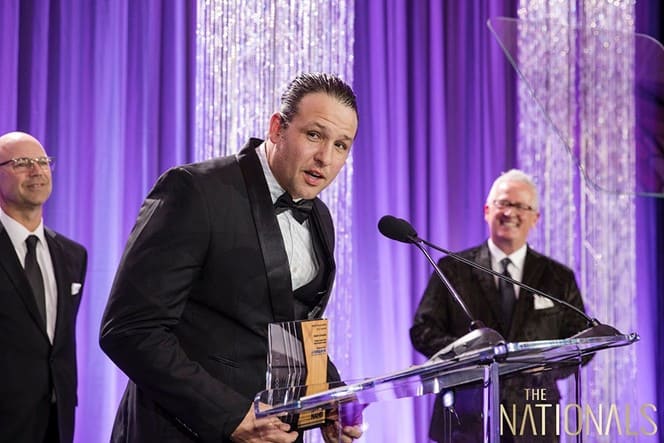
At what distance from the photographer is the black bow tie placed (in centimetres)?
188

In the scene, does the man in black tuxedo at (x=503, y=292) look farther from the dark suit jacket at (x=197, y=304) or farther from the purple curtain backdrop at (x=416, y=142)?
the dark suit jacket at (x=197, y=304)

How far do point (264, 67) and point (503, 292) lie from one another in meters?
1.55

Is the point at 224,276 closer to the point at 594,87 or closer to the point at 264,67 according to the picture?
the point at 264,67

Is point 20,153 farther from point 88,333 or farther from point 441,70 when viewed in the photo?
point 441,70

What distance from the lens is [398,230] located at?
182cm

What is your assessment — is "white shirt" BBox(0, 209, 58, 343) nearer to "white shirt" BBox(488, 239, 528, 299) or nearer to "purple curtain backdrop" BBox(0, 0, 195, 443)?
"purple curtain backdrop" BBox(0, 0, 195, 443)

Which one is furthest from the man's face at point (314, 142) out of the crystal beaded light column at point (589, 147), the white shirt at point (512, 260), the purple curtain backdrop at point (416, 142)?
the crystal beaded light column at point (589, 147)

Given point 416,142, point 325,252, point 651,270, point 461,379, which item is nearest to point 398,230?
point 325,252

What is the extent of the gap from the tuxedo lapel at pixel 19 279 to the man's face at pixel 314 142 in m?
1.37

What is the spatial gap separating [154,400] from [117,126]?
229 cm

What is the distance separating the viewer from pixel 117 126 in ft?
12.3

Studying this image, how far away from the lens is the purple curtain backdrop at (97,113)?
11.8 feet

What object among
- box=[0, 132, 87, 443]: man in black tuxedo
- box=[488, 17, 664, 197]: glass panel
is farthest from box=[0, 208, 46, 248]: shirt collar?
box=[488, 17, 664, 197]: glass panel

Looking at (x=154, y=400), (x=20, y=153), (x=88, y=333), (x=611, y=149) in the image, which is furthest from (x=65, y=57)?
(x=611, y=149)
